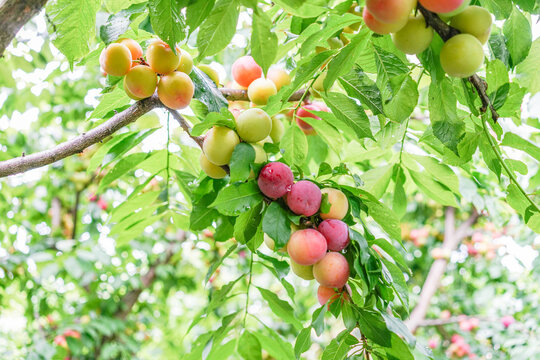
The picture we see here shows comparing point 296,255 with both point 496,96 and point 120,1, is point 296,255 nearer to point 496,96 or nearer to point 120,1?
point 496,96

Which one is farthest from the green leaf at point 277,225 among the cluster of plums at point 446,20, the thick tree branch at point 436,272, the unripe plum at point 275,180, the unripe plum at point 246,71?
the thick tree branch at point 436,272

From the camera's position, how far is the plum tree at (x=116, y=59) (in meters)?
0.84

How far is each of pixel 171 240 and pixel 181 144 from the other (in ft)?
6.74

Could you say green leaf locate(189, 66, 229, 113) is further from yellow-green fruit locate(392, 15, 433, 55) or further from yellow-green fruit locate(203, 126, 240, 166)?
yellow-green fruit locate(392, 15, 433, 55)

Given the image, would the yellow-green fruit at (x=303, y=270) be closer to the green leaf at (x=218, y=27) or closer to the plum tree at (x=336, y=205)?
the plum tree at (x=336, y=205)

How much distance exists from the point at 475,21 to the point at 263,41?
0.90 feet

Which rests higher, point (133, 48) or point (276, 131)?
point (133, 48)

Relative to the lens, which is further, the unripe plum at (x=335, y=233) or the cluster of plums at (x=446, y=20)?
the unripe plum at (x=335, y=233)

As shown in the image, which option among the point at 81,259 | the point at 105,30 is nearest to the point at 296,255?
the point at 105,30

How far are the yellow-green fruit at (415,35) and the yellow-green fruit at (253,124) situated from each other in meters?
0.32

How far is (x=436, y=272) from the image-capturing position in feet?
10.0

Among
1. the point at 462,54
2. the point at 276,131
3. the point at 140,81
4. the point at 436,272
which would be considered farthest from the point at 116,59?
the point at 436,272

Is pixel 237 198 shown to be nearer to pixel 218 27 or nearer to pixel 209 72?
pixel 218 27

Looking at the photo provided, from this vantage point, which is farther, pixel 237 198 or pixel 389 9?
pixel 237 198
